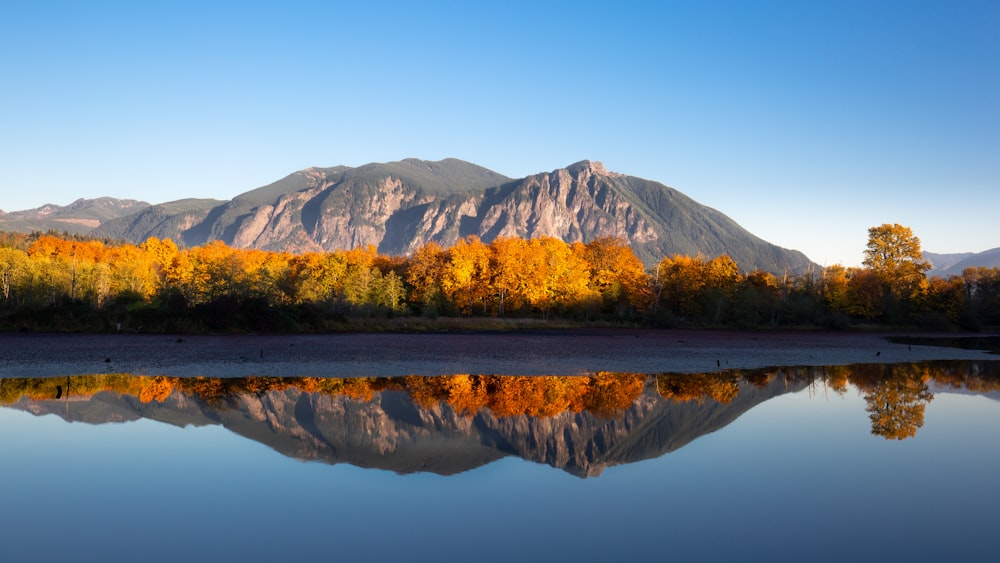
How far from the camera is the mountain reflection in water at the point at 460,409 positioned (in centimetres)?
1559

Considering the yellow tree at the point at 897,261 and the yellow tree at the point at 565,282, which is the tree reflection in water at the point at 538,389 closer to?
the yellow tree at the point at 565,282

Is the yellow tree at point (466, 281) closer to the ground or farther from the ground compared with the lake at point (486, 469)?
farther from the ground

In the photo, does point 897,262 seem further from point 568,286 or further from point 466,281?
point 466,281

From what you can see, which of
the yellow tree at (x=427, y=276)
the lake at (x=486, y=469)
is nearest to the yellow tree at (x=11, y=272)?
the yellow tree at (x=427, y=276)

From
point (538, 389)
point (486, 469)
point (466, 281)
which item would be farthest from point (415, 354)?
point (466, 281)

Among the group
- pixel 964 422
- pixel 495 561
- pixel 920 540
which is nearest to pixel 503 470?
pixel 495 561

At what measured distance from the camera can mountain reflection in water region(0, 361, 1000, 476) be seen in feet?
51.1

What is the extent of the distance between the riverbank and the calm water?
237 inches

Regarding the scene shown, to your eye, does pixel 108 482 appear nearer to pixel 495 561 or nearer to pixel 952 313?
pixel 495 561

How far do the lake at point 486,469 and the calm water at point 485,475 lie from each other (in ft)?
0.21

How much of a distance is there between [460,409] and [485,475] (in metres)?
7.23

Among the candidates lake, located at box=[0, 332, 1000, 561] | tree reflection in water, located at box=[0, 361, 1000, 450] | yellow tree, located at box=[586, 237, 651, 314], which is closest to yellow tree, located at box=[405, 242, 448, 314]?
yellow tree, located at box=[586, 237, 651, 314]

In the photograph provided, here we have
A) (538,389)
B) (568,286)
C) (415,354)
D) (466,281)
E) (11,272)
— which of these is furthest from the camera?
(466,281)

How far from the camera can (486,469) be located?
13.9m
